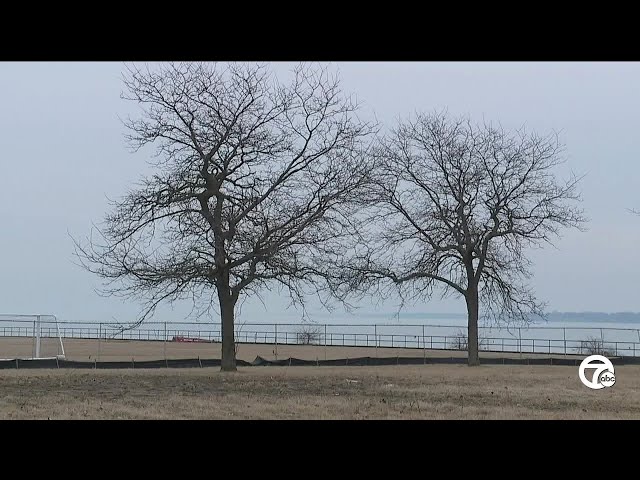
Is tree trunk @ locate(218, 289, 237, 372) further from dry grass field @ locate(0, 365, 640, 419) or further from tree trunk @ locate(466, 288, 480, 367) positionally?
tree trunk @ locate(466, 288, 480, 367)

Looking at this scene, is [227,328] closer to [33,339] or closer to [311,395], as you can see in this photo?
[311,395]

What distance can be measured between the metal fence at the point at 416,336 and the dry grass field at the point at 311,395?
54.1ft

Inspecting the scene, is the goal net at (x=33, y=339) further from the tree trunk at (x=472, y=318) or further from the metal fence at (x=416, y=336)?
the tree trunk at (x=472, y=318)

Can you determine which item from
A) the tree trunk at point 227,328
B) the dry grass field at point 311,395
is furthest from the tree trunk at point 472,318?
the tree trunk at point 227,328

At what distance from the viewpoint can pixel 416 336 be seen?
Result: 161ft

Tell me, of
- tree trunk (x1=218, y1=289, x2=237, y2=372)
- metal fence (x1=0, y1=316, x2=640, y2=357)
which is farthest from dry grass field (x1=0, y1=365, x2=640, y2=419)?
metal fence (x1=0, y1=316, x2=640, y2=357)

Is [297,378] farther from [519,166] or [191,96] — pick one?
[519,166]

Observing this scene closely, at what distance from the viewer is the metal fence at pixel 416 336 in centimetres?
4455

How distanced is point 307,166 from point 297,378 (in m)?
6.65

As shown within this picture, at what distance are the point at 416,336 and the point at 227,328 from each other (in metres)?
23.8

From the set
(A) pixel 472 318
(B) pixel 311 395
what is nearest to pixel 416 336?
(A) pixel 472 318

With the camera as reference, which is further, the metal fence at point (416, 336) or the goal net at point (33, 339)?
the metal fence at point (416, 336)
